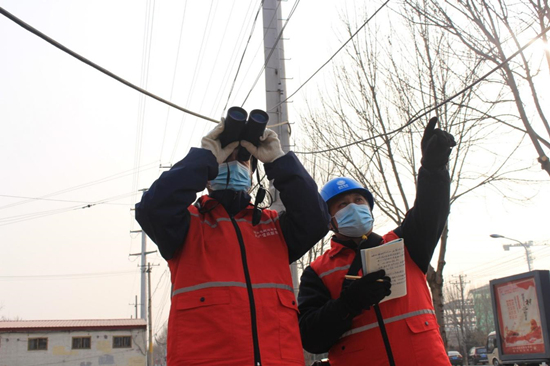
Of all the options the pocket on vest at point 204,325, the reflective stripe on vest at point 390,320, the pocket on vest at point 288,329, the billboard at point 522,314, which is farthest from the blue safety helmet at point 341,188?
the billboard at point 522,314

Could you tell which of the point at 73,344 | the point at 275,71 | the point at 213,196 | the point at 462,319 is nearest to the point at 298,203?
the point at 213,196

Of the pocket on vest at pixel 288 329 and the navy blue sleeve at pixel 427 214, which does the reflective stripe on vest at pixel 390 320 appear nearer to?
the navy blue sleeve at pixel 427 214

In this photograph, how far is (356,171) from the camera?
1211cm

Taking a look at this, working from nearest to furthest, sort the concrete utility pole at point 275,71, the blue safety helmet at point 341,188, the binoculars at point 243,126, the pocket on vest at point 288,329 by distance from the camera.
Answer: the pocket on vest at point 288,329 < the binoculars at point 243,126 < the blue safety helmet at point 341,188 < the concrete utility pole at point 275,71

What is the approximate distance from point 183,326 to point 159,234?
1.44 feet

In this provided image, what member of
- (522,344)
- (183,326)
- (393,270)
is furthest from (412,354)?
(522,344)

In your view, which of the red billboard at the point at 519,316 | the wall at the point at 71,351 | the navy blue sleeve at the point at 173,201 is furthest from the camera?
the wall at the point at 71,351

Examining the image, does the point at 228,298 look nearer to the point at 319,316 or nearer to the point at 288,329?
the point at 288,329

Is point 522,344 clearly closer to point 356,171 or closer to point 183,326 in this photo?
point 356,171

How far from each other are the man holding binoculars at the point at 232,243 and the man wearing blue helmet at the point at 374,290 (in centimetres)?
36

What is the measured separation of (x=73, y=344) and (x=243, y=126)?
28933mm

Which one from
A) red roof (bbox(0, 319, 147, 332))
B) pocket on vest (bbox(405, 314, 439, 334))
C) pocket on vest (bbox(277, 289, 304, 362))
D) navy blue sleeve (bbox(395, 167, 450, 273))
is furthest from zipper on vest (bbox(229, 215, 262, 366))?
red roof (bbox(0, 319, 147, 332))

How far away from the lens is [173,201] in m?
2.48

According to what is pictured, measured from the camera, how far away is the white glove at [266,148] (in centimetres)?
277
